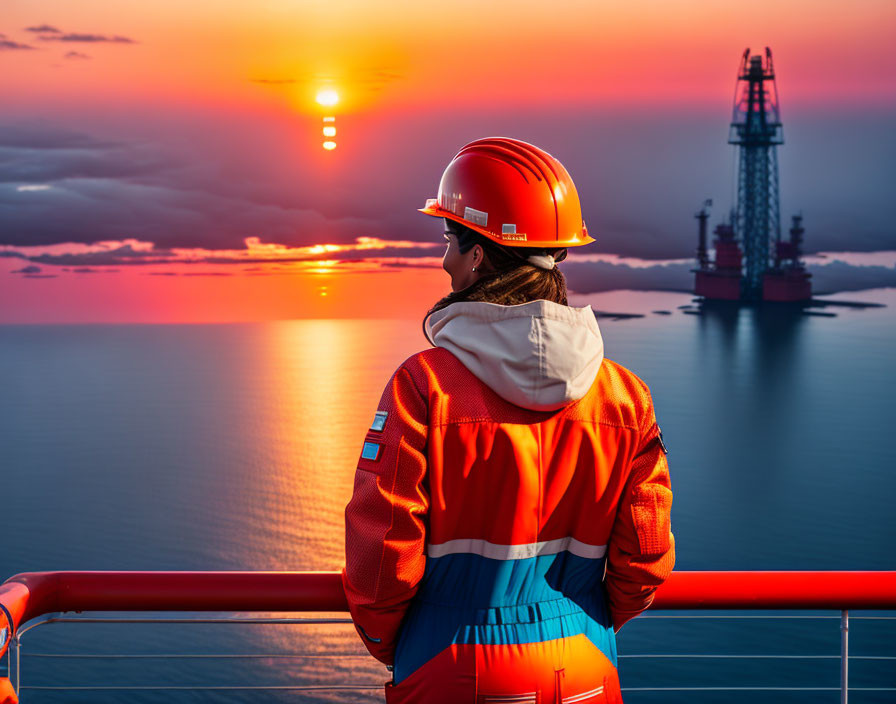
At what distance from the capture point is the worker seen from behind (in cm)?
128

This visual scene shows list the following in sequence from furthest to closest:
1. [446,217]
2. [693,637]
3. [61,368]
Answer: [61,368] → [693,637] → [446,217]

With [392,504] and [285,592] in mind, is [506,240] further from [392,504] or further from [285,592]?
[285,592]

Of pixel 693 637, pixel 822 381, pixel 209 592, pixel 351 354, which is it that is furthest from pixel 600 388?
pixel 351 354

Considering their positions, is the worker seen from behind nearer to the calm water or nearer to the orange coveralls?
the orange coveralls

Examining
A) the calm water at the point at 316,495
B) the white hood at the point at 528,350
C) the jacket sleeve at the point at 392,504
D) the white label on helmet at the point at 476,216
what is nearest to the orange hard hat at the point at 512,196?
the white label on helmet at the point at 476,216

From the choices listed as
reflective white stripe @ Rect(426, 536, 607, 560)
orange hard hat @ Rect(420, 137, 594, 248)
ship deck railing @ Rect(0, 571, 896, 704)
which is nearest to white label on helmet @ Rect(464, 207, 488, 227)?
orange hard hat @ Rect(420, 137, 594, 248)

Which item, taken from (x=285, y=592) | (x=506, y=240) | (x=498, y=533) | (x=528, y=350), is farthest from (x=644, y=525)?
(x=285, y=592)

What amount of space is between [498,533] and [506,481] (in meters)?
0.09

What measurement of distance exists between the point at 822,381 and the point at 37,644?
10957 cm

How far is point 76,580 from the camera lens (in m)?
1.72

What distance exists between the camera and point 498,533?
133cm

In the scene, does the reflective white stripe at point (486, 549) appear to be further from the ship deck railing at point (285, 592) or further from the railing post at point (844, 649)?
the railing post at point (844, 649)

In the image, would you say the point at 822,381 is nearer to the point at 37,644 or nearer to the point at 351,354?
the point at 351,354

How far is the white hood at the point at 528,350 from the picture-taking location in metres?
1.25
